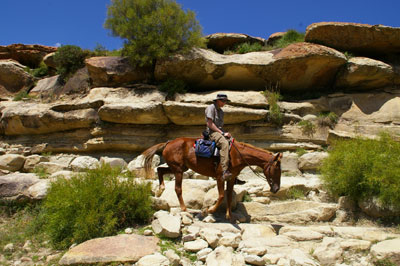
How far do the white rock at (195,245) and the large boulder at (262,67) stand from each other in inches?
340

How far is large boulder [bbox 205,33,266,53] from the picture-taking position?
1422 cm

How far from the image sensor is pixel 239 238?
186 inches

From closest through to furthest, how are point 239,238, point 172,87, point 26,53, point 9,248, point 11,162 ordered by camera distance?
point 239,238
point 9,248
point 11,162
point 172,87
point 26,53

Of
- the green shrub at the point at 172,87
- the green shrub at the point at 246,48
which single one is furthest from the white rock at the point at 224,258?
the green shrub at the point at 246,48

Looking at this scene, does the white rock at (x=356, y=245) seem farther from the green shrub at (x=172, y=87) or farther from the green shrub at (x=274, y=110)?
the green shrub at (x=172, y=87)

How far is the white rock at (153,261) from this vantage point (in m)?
3.81

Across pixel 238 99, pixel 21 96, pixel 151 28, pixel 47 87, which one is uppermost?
pixel 151 28

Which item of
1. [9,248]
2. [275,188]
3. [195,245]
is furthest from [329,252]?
[9,248]

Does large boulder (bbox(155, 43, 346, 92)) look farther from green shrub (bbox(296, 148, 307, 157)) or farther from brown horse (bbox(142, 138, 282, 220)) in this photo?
brown horse (bbox(142, 138, 282, 220))

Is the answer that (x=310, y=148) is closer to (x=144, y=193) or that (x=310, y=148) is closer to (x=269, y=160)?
(x=269, y=160)

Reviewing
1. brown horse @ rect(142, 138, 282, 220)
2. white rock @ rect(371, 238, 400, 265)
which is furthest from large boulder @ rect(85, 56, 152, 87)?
white rock @ rect(371, 238, 400, 265)

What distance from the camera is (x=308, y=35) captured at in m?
12.3

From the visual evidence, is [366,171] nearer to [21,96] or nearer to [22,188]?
[22,188]

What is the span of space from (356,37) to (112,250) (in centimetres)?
1298
